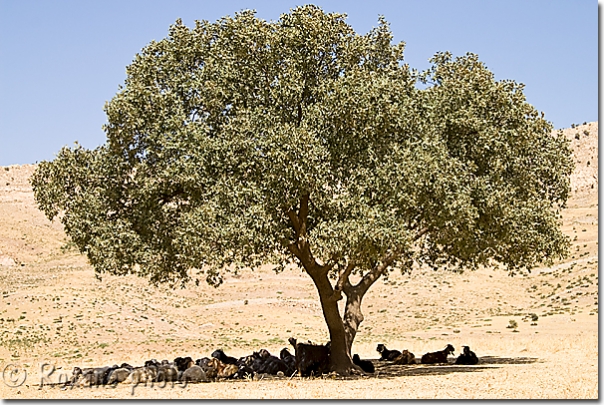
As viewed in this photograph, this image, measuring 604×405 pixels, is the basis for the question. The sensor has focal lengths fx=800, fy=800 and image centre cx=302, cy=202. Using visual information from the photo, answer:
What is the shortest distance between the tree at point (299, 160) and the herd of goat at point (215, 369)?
2.75m

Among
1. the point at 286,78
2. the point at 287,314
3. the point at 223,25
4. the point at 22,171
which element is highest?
the point at 22,171

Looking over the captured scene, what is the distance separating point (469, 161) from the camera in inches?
800

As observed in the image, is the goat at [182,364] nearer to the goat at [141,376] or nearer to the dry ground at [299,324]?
the goat at [141,376]

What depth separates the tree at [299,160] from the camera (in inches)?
754

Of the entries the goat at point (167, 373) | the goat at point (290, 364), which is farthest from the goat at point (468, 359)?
the goat at point (167, 373)

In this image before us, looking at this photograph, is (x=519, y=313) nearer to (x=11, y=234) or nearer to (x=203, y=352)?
(x=203, y=352)

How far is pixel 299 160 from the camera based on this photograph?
62.0ft

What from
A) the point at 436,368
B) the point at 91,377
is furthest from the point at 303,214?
the point at 436,368

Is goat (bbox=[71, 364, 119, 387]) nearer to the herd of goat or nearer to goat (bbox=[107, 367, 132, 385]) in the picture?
the herd of goat

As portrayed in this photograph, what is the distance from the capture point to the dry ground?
1977 cm

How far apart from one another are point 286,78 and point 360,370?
8964 millimetres

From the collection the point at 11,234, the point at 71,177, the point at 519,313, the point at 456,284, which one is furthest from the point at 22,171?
the point at 71,177

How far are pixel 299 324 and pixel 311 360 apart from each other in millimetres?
22613

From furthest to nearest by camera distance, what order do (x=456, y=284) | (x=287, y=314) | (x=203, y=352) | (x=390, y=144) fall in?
1. (x=456, y=284)
2. (x=287, y=314)
3. (x=203, y=352)
4. (x=390, y=144)
